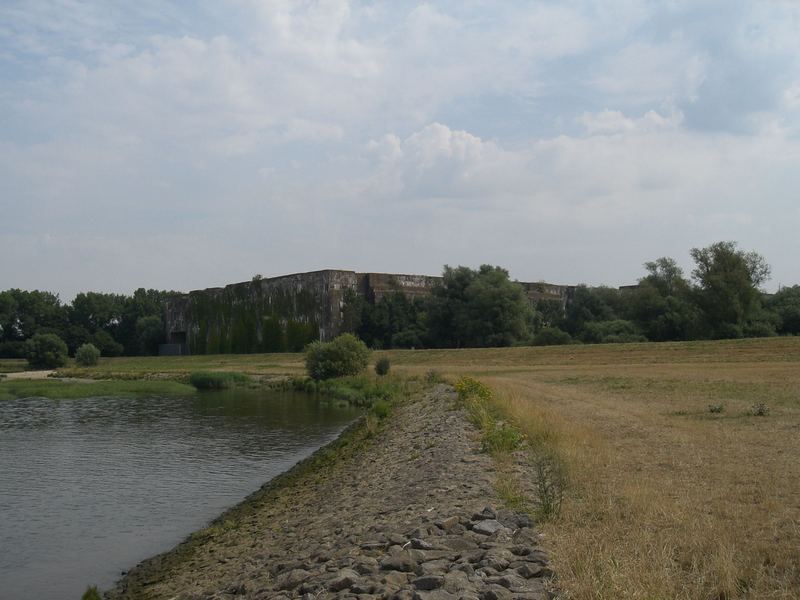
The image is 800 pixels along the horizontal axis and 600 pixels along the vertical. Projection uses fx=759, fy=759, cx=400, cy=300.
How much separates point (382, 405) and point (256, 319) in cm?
5349

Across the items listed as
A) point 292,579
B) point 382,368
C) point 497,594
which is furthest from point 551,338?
point 497,594

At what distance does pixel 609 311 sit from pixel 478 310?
20590 mm

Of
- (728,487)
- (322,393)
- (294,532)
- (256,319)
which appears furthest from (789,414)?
(256,319)

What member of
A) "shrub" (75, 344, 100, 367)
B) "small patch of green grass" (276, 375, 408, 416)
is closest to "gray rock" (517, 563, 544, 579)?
"small patch of green grass" (276, 375, 408, 416)

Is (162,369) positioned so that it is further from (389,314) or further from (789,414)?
(789,414)

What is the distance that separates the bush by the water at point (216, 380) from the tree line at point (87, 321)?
1860 inches

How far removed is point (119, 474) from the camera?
1966 centimetres

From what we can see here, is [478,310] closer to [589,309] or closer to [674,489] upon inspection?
[589,309]

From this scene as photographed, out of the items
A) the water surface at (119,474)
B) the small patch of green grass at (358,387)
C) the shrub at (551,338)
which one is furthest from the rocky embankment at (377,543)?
the shrub at (551,338)

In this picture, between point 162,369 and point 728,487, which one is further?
point 162,369

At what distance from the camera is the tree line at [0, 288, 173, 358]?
95.4 metres

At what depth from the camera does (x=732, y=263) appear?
6244 cm

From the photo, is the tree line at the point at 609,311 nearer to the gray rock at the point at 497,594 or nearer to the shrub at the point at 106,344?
the shrub at the point at 106,344

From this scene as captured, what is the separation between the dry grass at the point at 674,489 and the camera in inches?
251
